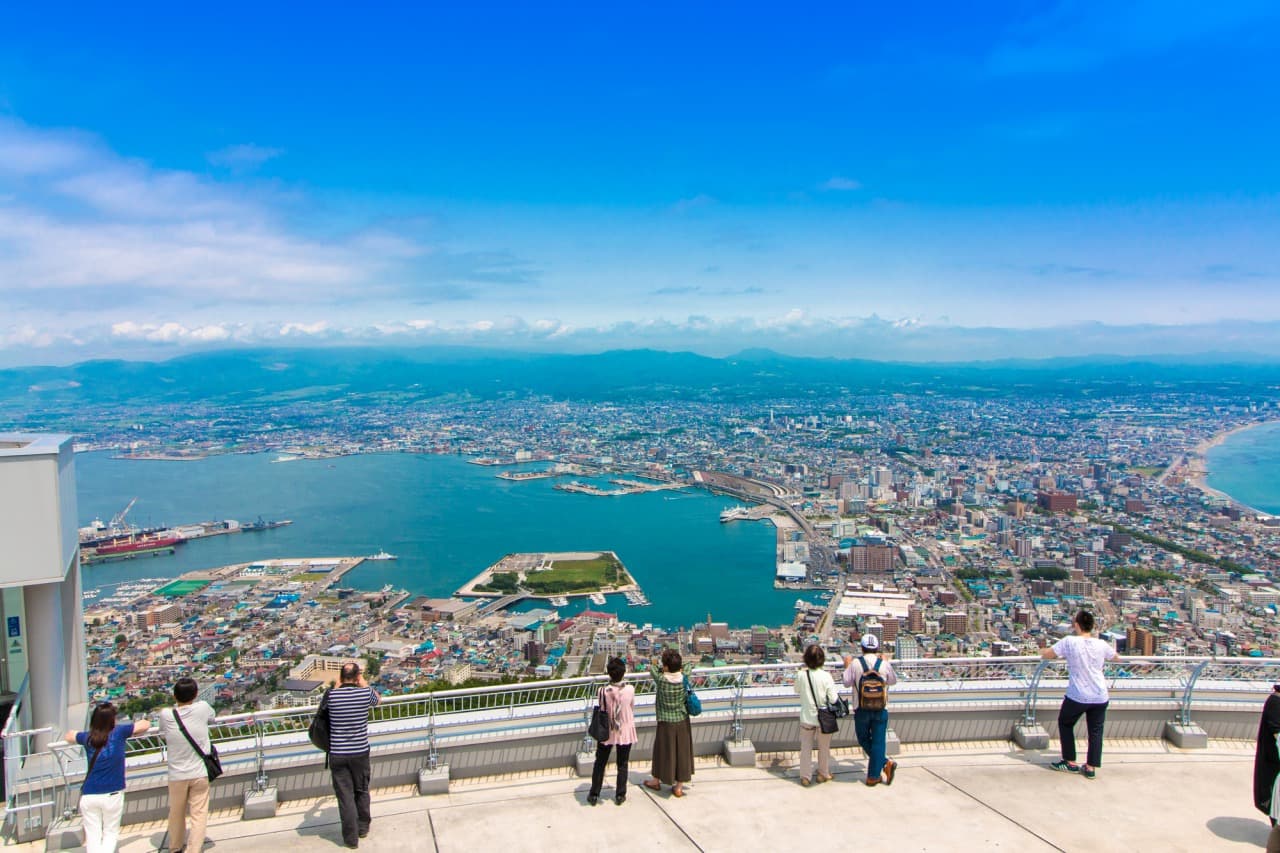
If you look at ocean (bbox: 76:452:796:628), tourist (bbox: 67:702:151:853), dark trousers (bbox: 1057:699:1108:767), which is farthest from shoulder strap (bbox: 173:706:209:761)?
ocean (bbox: 76:452:796:628)

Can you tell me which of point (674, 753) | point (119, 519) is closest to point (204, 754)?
point (674, 753)

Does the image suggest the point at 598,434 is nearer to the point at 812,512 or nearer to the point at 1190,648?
the point at 812,512

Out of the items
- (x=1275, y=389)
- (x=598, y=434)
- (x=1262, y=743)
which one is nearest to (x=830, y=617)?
(x=1262, y=743)

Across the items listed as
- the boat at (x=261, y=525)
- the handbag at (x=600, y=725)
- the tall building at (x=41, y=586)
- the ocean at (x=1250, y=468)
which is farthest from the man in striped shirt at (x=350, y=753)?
the ocean at (x=1250, y=468)

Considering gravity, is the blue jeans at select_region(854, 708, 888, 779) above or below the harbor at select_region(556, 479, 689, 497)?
above

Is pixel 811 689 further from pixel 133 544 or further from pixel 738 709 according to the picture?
pixel 133 544

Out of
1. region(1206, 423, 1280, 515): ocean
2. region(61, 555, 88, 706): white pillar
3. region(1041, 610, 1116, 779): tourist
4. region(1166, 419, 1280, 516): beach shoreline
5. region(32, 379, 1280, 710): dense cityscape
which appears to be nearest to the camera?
region(1041, 610, 1116, 779): tourist

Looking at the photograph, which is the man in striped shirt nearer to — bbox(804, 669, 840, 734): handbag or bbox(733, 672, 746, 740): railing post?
bbox(733, 672, 746, 740): railing post
